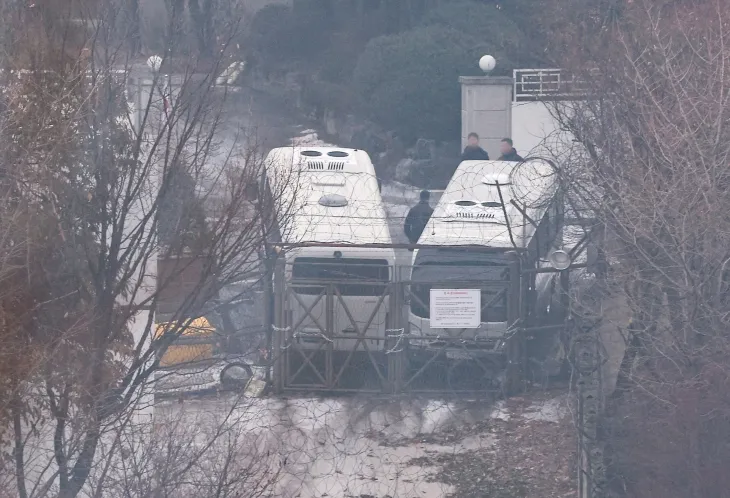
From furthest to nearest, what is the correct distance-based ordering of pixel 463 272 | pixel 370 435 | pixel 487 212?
pixel 487 212 < pixel 463 272 < pixel 370 435

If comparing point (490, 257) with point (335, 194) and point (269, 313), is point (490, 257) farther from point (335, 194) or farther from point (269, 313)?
point (269, 313)

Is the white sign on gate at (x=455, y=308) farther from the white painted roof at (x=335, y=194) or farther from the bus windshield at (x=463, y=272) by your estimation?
the white painted roof at (x=335, y=194)

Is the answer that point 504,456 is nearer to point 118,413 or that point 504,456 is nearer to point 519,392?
point 519,392

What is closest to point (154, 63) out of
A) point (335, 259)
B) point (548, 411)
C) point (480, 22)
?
point (335, 259)

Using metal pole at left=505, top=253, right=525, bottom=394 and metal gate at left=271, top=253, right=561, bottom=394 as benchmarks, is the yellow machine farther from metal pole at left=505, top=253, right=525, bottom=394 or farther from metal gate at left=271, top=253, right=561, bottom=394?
metal pole at left=505, top=253, right=525, bottom=394

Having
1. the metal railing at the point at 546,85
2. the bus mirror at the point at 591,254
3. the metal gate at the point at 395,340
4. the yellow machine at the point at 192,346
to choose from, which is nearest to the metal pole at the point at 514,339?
the metal gate at the point at 395,340

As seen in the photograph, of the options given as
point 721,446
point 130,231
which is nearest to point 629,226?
point 721,446

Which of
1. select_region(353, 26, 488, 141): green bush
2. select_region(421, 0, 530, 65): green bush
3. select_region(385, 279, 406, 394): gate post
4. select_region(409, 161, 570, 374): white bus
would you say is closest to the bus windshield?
select_region(409, 161, 570, 374): white bus
